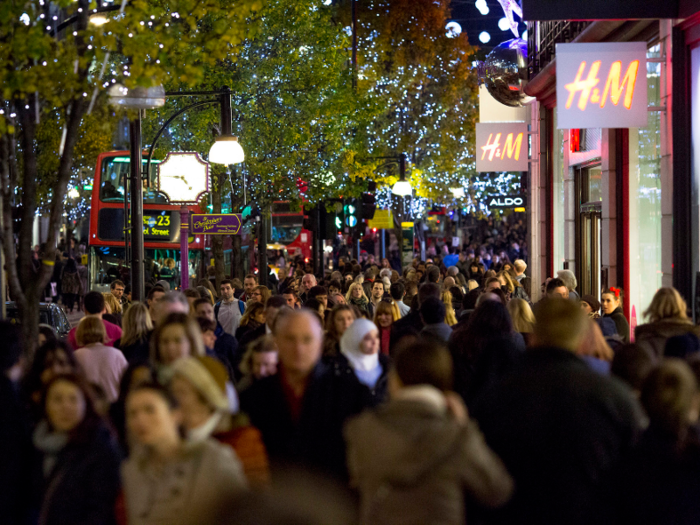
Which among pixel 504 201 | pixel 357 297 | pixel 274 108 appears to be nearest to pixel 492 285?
pixel 357 297

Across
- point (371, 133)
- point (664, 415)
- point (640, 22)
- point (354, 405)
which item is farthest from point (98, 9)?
point (371, 133)

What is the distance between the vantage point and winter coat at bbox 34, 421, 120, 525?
160 inches

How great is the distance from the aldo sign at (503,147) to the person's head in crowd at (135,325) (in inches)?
561

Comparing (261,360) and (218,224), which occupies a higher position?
(218,224)

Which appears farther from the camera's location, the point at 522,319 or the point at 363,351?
the point at 522,319

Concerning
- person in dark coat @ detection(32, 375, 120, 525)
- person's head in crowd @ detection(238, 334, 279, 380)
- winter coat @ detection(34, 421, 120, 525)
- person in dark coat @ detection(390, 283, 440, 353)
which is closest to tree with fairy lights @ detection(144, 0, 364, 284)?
person in dark coat @ detection(390, 283, 440, 353)

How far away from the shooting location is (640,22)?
12398mm

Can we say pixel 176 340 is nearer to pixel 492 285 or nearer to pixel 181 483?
pixel 181 483

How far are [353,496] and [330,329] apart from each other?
3.10 metres

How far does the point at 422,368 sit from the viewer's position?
4086 millimetres

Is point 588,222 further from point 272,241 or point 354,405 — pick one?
point 272,241

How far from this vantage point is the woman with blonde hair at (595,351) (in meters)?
5.22

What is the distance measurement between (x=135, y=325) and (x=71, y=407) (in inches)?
132

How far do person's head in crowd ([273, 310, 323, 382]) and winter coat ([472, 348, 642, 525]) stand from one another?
3.26 feet
